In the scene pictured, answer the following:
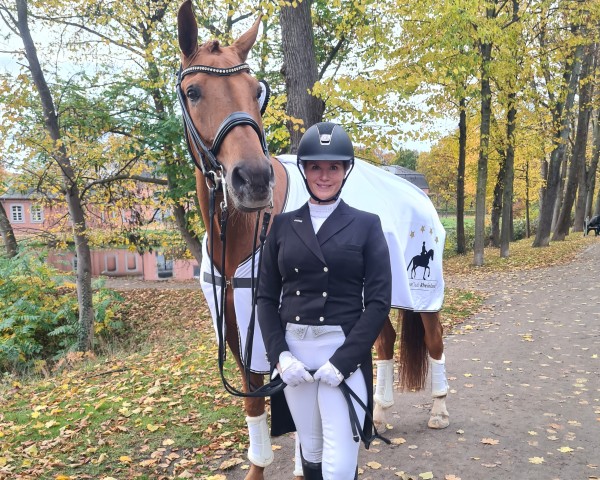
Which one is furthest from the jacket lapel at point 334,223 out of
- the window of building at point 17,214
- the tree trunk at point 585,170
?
the window of building at point 17,214

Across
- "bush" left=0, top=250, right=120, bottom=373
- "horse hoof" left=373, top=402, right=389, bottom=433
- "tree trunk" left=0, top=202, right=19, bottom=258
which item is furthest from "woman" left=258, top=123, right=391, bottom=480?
"tree trunk" left=0, top=202, right=19, bottom=258

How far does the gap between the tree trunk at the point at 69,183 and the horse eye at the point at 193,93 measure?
7.27 m

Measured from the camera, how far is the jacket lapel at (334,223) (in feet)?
7.23

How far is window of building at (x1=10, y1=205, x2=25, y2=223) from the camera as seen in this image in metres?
43.5

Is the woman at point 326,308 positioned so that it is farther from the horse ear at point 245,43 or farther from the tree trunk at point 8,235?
the tree trunk at point 8,235

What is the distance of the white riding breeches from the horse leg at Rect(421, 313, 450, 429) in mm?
2101

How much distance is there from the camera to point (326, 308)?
2174mm

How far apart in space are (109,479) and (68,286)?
1025 centimetres

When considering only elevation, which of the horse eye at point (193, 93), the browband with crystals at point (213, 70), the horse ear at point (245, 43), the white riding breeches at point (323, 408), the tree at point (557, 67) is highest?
the tree at point (557, 67)

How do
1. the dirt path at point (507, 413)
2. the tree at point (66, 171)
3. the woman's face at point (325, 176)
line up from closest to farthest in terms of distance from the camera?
the woman's face at point (325, 176), the dirt path at point (507, 413), the tree at point (66, 171)

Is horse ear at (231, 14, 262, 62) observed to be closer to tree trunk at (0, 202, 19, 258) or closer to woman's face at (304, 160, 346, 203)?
woman's face at (304, 160, 346, 203)

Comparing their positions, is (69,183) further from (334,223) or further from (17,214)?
(17,214)

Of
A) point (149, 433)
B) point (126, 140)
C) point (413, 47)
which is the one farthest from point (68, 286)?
point (413, 47)

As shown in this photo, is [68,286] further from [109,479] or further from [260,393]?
[260,393]
